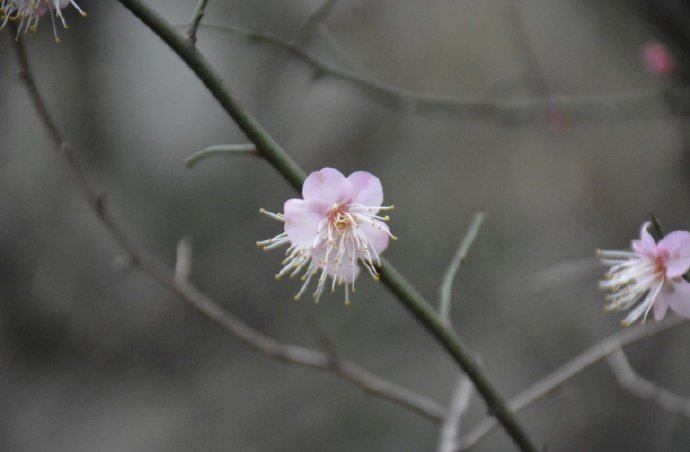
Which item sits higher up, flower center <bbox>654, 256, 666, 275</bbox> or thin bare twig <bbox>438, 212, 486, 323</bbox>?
flower center <bbox>654, 256, 666, 275</bbox>

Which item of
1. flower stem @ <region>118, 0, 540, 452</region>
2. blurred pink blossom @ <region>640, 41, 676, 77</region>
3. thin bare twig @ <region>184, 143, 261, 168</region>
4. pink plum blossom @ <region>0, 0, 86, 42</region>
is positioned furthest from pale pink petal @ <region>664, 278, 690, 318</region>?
blurred pink blossom @ <region>640, 41, 676, 77</region>

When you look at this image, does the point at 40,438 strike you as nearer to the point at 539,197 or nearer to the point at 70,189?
the point at 70,189

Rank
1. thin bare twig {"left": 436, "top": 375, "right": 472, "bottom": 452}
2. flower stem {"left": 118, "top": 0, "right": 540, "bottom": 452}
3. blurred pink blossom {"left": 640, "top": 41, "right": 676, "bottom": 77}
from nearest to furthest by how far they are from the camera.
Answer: flower stem {"left": 118, "top": 0, "right": 540, "bottom": 452} < thin bare twig {"left": 436, "top": 375, "right": 472, "bottom": 452} < blurred pink blossom {"left": 640, "top": 41, "right": 676, "bottom": 77}

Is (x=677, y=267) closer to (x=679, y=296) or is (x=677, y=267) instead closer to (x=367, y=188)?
(x=679, y=296)

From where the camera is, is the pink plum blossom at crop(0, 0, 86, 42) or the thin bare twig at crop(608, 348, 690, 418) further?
the thin bare twig at crop(608, 348, 690, 418)

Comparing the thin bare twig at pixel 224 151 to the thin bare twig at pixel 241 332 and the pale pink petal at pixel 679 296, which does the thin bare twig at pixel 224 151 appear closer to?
the thin bare twig at pixel 241 332

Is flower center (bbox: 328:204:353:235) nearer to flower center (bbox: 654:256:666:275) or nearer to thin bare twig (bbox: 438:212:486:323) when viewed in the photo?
thin bare twig (bbox: 438:212:486:323)
